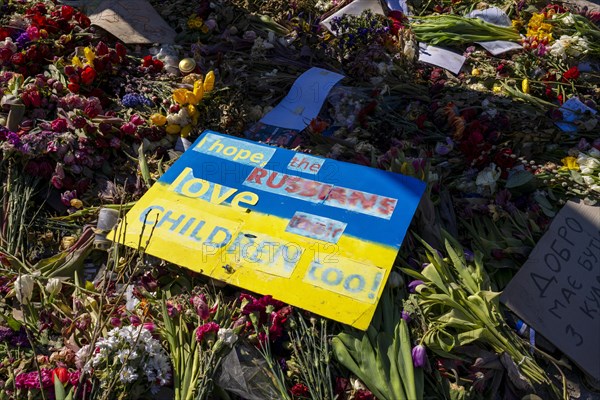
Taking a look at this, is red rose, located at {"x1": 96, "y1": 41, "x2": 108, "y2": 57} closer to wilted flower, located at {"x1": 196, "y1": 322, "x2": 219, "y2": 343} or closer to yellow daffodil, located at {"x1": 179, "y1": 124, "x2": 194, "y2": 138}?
yellow daffodil, located at {"x1": 179, "y1": 124, "x2": 194, "y2": 138}

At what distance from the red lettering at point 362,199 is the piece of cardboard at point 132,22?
180 cm

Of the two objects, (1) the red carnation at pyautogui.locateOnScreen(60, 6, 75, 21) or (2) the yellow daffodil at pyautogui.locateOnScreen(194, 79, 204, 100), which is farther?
(1) the red carnation at pyautogui.locateOnScreen(60, 6, 75, 21)

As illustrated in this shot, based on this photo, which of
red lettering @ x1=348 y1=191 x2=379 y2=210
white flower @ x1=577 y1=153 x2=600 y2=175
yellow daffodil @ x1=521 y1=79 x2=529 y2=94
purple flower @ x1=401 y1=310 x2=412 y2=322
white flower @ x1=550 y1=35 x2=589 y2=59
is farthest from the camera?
white flower @ x1=550 y1=35 x2=589 y2=59

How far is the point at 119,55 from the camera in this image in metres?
3.15

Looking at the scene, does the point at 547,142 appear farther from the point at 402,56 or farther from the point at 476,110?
the point at 402,56

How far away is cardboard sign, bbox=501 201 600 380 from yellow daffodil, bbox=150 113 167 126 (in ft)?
6.04

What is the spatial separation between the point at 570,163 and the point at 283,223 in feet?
4.71

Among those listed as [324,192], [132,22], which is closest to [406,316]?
[324,192]

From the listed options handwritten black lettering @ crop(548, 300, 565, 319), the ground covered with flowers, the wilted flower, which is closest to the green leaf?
the ground covered with flowers

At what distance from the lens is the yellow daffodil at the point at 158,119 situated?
2.84 m

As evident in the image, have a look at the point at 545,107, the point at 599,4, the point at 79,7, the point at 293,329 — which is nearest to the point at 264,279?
the point at 293,329

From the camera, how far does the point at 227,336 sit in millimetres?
1916

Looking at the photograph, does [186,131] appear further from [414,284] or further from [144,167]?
[414,284]

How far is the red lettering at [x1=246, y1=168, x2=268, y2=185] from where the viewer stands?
255 cm
